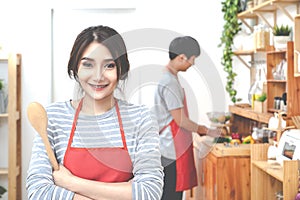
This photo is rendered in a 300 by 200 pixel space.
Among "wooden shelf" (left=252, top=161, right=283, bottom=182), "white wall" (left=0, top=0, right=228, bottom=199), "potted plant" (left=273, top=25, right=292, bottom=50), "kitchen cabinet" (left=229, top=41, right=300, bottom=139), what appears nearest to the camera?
"wooden shelf" (left=252, top=161, right=283, bottom=182)

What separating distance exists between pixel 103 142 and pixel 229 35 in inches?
127

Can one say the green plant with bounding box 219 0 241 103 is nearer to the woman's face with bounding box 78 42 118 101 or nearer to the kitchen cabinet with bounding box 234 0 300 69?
the kitchen cabinet with bounding box 234 0 300 69

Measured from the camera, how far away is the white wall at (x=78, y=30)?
4.25 m

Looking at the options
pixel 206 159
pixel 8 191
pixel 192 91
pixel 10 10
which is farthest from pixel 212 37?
pixel 8 191

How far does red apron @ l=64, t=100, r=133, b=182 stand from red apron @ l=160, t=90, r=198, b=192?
1.88 metres

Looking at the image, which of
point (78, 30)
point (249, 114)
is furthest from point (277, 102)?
point (78, 30)

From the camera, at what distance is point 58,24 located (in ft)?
14.5

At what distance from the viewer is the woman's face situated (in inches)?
50.6

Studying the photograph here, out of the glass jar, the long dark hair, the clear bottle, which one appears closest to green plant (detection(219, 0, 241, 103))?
the clear bottle

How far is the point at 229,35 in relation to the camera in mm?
4375

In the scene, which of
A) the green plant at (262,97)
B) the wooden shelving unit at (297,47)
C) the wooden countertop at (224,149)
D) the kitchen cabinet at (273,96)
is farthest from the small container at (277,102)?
the wooden shelving unit at (297,47)

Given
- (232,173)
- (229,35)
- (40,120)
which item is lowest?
(232,173)

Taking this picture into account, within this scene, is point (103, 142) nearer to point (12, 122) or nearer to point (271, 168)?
point (271, 168)

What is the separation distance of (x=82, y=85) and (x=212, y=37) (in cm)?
334
